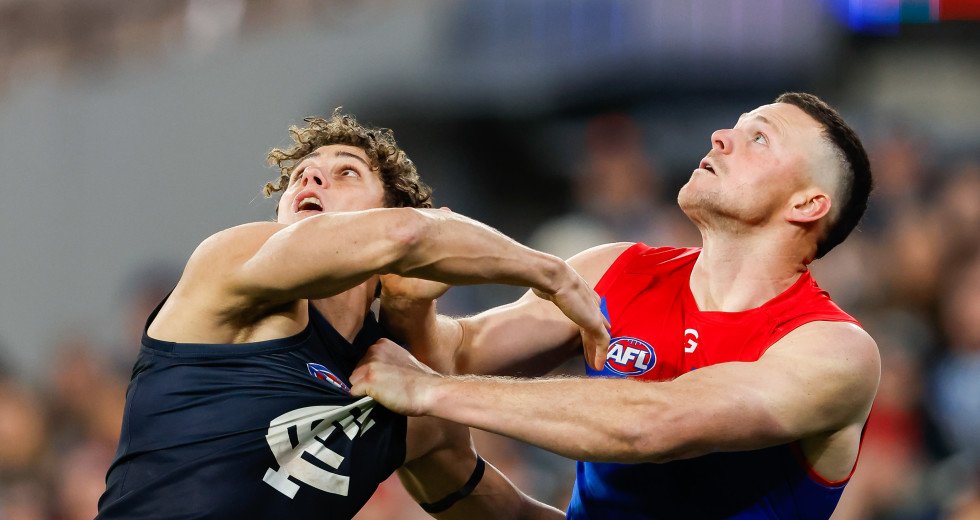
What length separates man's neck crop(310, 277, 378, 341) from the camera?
3982 mm

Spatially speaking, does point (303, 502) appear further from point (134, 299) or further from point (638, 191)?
point (134, 299)

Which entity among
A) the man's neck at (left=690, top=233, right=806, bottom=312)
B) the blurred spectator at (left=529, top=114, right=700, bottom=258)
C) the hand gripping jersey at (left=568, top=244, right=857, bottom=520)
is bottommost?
the blurred spectator at (left=529, top=114, right=700, bottom=258)

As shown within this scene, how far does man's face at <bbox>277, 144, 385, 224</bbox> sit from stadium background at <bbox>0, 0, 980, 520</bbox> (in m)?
4.42

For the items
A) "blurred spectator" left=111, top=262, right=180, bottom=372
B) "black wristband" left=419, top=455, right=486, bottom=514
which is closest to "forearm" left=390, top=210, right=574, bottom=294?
"black wristband" left=419, top=455, right=486, bottom=514

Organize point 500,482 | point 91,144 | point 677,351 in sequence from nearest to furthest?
point 677,351 → point 500,482 → point 91,144

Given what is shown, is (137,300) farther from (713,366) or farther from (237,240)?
(713,366)

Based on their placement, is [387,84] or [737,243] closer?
[737,243]

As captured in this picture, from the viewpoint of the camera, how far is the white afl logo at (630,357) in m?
4.22

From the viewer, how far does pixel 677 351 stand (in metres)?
4.22

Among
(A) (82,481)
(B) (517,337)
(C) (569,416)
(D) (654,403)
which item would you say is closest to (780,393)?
(D) (654,403)

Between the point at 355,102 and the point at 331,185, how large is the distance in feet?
18.8

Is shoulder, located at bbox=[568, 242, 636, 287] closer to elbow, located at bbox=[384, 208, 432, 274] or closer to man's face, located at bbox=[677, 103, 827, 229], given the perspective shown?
man's face, located at bbox=[677, 103, 827, 229]

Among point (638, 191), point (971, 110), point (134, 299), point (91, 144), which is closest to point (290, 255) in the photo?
point (638, 191)

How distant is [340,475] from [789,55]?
663 cm
